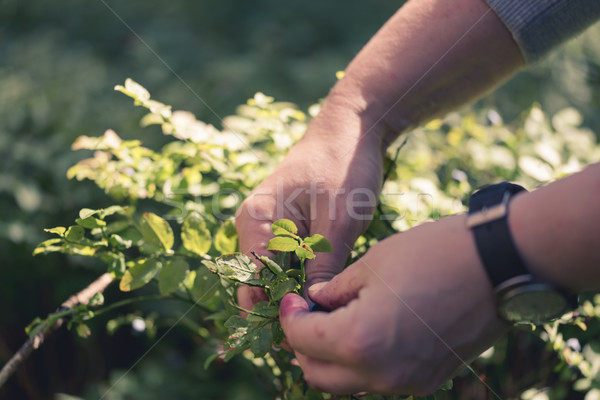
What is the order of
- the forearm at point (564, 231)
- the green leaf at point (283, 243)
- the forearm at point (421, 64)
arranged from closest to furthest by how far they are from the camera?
the forearm at point (564, 231), the green leaf at point (283, 243), the forearm at point (421, 64)

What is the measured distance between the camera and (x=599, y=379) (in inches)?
42.8

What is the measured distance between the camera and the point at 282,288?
0.81 meters

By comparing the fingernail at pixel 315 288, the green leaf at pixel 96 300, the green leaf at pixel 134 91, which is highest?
the green leaf at pixel 134 91

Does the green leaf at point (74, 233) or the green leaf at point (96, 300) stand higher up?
the green leaf at point (74, 233)

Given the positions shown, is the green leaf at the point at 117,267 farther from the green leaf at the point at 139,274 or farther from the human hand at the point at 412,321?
the human hand at the point at 412,321

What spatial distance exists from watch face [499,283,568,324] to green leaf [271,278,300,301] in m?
0.32

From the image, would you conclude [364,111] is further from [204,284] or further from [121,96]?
[121,96]

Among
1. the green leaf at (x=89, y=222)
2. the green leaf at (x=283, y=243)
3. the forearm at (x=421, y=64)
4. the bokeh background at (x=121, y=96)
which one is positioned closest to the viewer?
the green leaf at (x=283, y=243)

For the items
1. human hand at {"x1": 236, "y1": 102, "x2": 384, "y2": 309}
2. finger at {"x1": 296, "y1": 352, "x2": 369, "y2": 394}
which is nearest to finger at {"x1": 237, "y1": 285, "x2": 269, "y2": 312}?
human hand at {"x1": 236, "y1": 102, "x2": 384, "y2": 309}

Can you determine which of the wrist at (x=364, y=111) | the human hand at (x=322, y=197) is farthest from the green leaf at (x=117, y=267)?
the wrist at (x=364, y=111)

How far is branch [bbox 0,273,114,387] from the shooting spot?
933mm

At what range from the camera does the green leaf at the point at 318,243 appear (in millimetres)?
810

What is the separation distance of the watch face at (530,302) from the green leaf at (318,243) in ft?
0.94

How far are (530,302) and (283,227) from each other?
1.28ft
